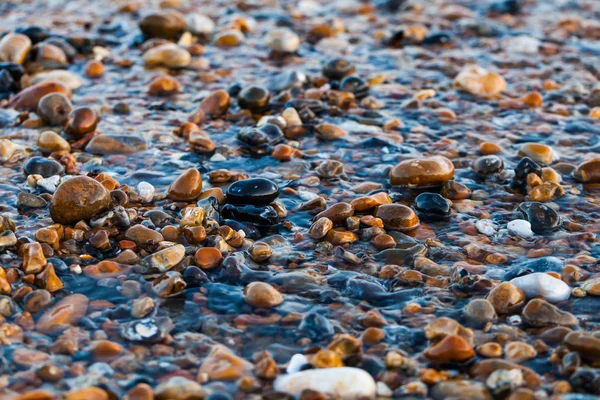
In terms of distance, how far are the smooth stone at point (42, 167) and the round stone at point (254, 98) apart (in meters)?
1.91

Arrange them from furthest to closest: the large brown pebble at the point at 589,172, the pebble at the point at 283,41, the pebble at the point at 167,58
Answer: the pebble at the point at 283,41 < the pebble at the point at 167,58 < the large brown pebble at the point at 589,172

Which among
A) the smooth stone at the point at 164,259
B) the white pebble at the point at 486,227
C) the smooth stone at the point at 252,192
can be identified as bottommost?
the white pebble at the point at 486,227

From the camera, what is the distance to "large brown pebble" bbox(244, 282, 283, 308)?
3914mm

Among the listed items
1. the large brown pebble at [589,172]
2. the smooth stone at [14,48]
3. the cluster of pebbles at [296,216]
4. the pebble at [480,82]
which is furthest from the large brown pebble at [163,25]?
the large brown pebble at [589,172]

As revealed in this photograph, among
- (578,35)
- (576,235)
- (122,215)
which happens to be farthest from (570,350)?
(578,35)

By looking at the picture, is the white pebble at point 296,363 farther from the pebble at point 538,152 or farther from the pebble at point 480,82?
the pebble at point 480,82

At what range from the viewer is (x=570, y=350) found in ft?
11.5

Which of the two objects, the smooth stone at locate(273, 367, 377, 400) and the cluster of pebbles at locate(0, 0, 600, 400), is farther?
the cluster of pebbles at locate(0, 0, 600, 400)

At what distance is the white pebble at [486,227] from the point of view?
476cm

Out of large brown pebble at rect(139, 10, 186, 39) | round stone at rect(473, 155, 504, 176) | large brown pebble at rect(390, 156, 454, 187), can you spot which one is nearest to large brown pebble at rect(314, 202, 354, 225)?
large brown pebble at rect(390, 156, 454, 187)

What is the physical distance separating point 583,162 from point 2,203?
14.2 feet

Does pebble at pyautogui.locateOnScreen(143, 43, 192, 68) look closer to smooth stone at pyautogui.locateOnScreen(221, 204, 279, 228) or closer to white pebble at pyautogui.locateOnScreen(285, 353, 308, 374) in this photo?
smooth stone at pyautogui.locateOnScreen(221, 204, 279, 228)

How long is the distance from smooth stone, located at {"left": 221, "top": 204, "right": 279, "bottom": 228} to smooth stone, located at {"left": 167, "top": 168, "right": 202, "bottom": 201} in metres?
0.39

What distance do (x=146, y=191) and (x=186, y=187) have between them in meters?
0.29
